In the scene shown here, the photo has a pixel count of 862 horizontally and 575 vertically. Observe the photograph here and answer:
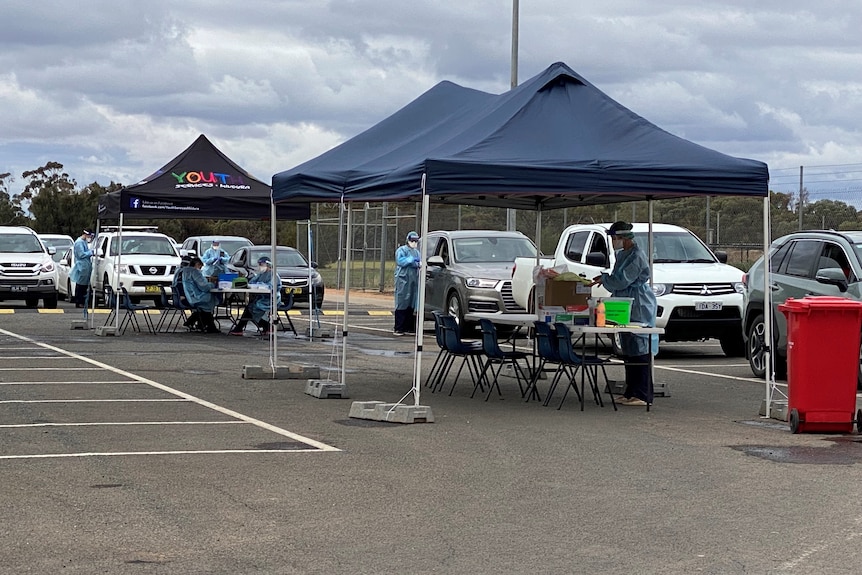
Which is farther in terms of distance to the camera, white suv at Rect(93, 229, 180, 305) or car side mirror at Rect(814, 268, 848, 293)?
white suv at Rect(93, 229, 180, 305)

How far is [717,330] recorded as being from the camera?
19188 mm

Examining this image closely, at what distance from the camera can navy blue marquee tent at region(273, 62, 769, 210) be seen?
12.3m

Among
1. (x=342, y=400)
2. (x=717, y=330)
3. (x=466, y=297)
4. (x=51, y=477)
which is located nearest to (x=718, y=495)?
(x=51, y=477)

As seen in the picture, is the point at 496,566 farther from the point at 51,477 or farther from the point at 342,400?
the point at 342,400

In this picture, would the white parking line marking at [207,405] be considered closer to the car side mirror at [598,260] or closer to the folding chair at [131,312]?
the folding chair at [131,312]

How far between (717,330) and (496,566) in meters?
12.9

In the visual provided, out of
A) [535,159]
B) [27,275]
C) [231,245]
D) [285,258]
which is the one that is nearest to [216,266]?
[285,258]

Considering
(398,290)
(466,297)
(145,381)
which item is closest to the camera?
(145,381)

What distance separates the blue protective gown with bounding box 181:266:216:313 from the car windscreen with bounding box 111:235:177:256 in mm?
5970

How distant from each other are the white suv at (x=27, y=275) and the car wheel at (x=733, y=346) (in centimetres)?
1717

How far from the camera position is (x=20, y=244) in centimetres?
3225

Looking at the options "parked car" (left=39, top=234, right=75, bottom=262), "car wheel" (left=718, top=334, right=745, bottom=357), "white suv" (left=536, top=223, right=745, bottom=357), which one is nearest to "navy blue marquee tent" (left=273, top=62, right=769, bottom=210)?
"white suv" (left=536, top=223, right=745, bottom=357)

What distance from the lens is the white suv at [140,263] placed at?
92.0 feet

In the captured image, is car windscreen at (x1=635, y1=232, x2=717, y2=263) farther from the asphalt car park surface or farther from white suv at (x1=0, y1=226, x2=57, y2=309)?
white suv at (x1=0, y1=226, x2=57, y2=309)
